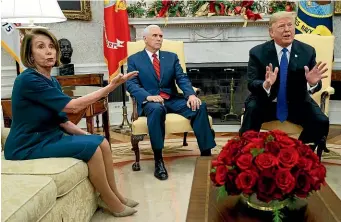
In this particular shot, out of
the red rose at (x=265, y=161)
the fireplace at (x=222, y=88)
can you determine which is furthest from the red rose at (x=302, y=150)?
the fireplace at (x=222, y=88)

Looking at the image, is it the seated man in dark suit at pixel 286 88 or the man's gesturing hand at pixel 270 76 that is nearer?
the man's gesturing hand at pixel 270 76

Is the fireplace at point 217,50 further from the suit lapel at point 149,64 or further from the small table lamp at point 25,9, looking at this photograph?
the small table lamp at point 25,9

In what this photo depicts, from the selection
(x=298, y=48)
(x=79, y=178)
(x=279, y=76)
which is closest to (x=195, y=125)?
(x=279, y=76)

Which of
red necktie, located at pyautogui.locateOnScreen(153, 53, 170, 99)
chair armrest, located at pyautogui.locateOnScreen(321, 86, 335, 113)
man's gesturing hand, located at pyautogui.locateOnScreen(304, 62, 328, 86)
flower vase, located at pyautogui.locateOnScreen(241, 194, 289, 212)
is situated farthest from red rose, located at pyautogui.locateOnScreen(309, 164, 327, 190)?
red necktie, located at pyautogui.locateOnScreen(153, 53, 170, 99)

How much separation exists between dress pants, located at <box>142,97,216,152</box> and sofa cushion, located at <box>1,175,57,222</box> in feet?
4.26

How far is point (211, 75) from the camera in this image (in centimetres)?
501

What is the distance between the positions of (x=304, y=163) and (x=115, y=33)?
349 centimetres

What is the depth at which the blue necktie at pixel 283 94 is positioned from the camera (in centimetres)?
292

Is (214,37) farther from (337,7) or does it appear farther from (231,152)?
A: (231,152)

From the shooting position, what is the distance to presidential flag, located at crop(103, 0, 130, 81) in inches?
176

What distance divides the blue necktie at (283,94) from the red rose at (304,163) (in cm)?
153

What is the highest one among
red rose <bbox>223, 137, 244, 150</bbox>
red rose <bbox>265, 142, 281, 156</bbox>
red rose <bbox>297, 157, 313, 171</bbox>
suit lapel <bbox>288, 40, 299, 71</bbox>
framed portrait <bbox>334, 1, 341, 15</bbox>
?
framed portrait <bbox>334, 1, 341, 15</bbox>

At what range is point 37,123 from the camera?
2.07 metres

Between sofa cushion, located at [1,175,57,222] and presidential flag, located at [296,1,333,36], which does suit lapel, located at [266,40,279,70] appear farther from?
sofa cushion, located at [1,175,57,222]
